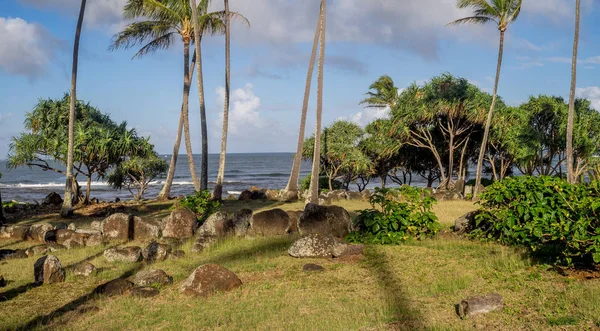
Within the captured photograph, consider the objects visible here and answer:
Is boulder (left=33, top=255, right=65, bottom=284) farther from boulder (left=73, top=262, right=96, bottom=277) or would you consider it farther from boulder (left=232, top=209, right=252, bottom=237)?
boulder (left=232, top=209, right=252, bottom=237)

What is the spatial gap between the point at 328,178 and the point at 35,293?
96.0 ft

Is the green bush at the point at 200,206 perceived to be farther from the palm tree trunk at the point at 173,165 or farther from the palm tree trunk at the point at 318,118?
the palm tree trunk at the point at 173,165

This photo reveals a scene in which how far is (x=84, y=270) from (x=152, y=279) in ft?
6.68

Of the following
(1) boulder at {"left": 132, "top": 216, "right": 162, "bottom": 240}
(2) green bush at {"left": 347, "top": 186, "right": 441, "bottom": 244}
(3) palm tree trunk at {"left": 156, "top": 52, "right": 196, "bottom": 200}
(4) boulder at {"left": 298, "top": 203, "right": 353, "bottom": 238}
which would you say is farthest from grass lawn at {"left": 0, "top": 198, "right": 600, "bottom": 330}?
(3) palm tree trunk at {"left": 156, "top": 52, "right": 196, "bottom": 200}

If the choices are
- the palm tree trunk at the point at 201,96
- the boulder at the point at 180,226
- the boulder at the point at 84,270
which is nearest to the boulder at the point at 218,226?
the boulder at the point at 180,226

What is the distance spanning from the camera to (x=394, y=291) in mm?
8906

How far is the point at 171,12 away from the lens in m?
26.5

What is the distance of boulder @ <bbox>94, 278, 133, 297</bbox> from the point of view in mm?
9672

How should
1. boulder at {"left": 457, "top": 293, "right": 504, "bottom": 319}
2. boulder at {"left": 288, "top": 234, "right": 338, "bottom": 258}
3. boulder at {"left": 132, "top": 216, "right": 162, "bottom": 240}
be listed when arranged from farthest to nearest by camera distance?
boulder at {"left": 132, "top": 216, "right": 162, "bottom": 240}, boulder at {"left": 288, "top": 234, "right": 338, "bottom": 258}, boulder at {"left": 457, "top": 293, "right": 504, "bottom": 319}

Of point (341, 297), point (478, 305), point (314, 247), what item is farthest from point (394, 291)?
point (314, 247)

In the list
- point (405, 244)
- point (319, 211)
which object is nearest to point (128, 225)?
point (319, 211)

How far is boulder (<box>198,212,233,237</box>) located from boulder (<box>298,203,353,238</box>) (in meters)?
2.14

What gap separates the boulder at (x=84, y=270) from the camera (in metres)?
11.1

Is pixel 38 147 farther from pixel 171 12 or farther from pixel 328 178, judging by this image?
pixel 328 178
